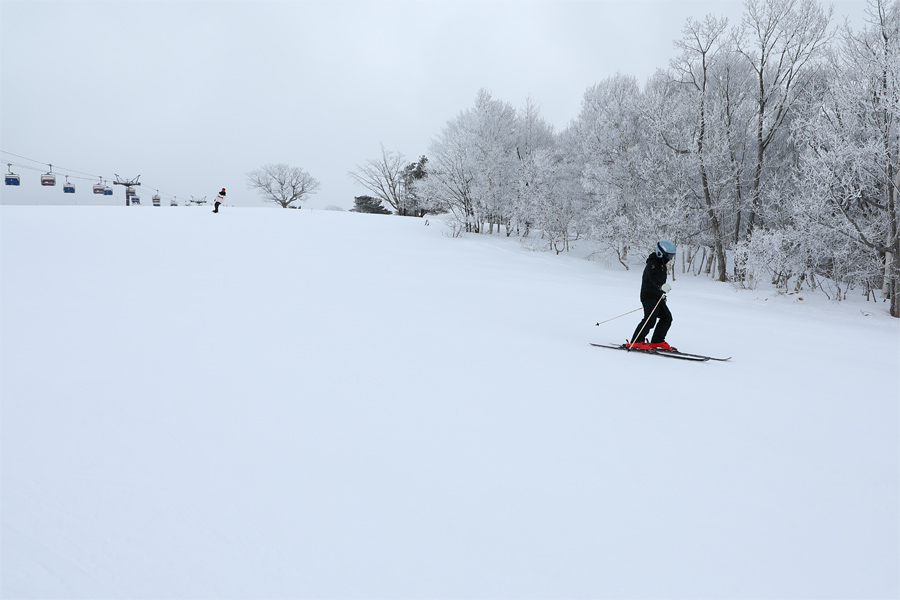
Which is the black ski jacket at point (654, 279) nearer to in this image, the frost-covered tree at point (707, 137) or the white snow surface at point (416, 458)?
the white snow surface at point (416, 458)

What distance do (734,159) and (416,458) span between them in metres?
24.4

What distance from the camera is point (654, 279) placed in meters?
7.92

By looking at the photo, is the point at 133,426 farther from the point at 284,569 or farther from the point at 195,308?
the point at 195,308

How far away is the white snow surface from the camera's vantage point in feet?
8.58

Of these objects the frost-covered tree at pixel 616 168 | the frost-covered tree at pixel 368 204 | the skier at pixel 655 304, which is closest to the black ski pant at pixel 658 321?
the skier at pixel 655 304

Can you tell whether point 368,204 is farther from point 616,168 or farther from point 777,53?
point 777,53

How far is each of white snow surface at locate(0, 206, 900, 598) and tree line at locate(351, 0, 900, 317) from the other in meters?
8.52

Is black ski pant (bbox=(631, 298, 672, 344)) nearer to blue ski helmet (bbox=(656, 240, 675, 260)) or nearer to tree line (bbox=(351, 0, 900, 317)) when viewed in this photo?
blue ski helmet (bbox=(656, 240, 675, 260))

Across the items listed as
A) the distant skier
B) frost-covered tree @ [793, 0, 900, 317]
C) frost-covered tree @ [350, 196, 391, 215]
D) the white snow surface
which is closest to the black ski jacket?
the white snow surface

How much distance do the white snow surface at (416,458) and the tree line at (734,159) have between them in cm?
852

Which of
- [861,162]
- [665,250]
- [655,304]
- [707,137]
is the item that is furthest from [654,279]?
[707,137]

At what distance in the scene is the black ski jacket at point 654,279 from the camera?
7.91 metres

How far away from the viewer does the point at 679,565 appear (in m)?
2.73

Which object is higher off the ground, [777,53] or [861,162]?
[777,53]
